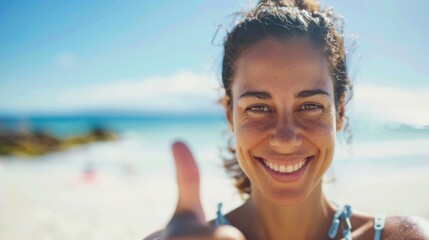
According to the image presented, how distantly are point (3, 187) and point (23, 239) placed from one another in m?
4.35

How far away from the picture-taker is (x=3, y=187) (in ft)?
29.8

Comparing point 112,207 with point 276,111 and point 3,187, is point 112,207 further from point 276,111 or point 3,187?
point 276,111

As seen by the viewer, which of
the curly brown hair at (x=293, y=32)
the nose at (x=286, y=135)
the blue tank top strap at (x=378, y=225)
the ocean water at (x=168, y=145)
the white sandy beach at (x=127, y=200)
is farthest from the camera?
the ocean water at (x=168, y=145)

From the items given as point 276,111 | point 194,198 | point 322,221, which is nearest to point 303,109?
point 276,111

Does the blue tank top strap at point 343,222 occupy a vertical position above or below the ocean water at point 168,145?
below

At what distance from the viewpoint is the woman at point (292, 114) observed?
5.76 ft

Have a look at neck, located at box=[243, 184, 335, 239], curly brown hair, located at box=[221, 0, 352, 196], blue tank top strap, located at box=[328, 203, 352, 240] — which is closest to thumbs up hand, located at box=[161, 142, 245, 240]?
curly brown hair, located at box=[221, 0, 352, 196]

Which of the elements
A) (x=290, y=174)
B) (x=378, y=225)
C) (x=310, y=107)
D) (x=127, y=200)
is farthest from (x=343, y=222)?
(x=127, y=200)

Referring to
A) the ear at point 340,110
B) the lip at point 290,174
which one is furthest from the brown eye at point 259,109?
the ear at point 340,110

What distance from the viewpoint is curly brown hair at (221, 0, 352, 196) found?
189 cm

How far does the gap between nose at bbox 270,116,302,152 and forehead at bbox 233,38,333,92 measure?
138 mm

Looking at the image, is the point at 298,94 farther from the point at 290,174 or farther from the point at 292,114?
the point at 290,174

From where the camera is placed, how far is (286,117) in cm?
175

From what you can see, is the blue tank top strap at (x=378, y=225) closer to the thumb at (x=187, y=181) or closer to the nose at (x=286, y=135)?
the nose at (x=286, y=135)
